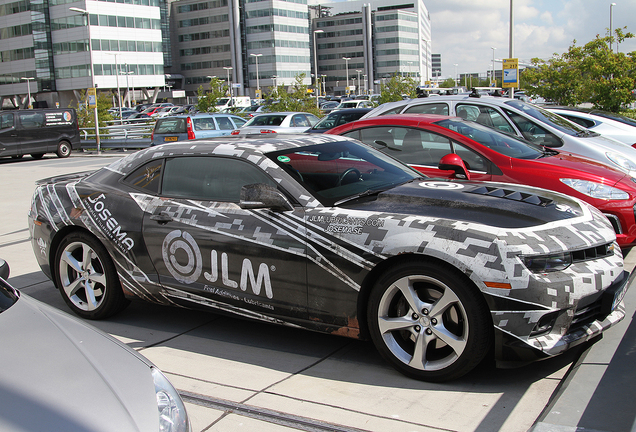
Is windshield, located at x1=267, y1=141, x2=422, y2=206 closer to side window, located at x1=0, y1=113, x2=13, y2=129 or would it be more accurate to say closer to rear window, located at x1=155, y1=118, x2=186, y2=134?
rear window, located at x1=155, y1=118, x2=186, y2=134

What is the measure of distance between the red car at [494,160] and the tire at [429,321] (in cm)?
203

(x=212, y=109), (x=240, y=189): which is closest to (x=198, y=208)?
(x=240, y=189)

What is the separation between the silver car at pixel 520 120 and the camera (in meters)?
8.48

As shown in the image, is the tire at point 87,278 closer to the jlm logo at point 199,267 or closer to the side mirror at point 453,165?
the jlm logo at point 199,267

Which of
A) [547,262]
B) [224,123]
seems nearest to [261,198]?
[547,262]

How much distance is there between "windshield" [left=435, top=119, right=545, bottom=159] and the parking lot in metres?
2.04

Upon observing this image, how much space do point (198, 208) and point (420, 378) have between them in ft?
6.51

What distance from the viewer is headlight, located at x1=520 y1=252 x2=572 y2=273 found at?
11.0 ft

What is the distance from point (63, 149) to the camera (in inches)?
982

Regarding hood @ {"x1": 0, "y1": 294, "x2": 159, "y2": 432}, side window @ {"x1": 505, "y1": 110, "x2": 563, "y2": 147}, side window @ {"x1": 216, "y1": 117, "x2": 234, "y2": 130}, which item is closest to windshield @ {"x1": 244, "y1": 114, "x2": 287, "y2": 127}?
side window @ {"x1": 216, "y1": 117, "x2": 234, "y2": 130}

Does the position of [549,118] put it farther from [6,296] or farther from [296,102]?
[296,102]

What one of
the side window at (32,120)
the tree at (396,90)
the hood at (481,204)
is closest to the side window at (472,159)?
the hood at (481,204)

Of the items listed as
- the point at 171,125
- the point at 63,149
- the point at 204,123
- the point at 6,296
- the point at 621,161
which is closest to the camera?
the point at 6,296

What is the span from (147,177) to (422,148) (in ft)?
10.1
